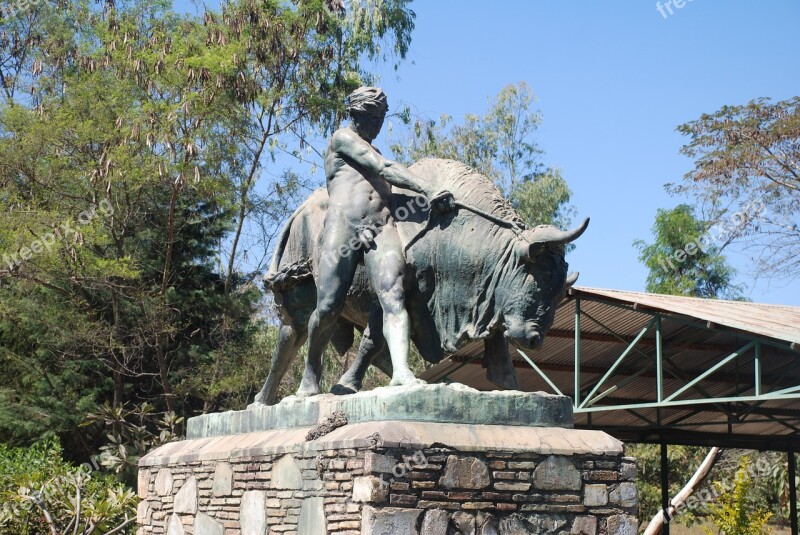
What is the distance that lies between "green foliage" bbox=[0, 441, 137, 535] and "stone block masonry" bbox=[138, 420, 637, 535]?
21.2 feet

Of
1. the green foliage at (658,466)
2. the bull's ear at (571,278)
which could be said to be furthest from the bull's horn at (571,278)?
the green foliage at (658,466)

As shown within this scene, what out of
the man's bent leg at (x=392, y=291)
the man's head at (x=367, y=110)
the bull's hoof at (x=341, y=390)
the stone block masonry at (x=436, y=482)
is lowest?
the stone block masonry at (x=436, y=482)

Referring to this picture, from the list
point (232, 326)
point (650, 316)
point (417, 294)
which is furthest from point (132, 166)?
point (417, 294)

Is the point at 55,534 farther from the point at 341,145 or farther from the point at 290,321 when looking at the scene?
the point at 341,145

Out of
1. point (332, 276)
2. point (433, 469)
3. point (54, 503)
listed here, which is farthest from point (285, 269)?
point (54, 503)

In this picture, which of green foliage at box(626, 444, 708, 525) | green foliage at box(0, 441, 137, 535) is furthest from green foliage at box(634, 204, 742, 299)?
green foliage at box(0, 441, 137, 535)

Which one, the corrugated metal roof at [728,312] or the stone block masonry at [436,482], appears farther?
the corrugated metal roof at [728,312]

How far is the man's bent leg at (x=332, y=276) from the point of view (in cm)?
695

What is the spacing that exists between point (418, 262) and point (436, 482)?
1.48 m

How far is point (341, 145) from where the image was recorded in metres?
7.16

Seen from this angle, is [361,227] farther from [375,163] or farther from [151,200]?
[151,200]

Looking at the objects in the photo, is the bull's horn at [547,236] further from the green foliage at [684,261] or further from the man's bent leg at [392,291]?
the green foliage at [684,261]

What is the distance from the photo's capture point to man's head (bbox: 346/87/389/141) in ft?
23.8

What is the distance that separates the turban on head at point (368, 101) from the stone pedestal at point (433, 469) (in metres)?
1.88
